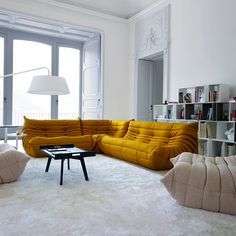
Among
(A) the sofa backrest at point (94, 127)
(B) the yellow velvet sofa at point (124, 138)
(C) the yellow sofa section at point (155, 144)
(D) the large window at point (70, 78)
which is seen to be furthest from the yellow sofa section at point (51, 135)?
(D) the large window at point (70, 78)

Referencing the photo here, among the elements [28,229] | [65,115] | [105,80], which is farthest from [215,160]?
[65,115]

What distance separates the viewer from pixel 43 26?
6953mm

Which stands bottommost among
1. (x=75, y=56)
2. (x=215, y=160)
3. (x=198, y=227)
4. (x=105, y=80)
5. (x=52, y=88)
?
(x=198, y=227)

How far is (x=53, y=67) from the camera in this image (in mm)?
7754

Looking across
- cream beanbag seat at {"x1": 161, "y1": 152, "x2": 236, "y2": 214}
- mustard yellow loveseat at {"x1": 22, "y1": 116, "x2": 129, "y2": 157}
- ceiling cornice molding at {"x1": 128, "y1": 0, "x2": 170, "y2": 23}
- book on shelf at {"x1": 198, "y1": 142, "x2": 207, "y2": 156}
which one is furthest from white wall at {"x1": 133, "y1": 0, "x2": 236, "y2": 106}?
cream beanbag seat at {"x1": 161, "y1": 152, "x2": 236, "y2": 214}

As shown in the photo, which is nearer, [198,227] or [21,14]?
[198,227]

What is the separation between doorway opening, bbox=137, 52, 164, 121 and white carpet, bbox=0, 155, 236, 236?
404cm

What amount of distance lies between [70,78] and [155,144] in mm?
4948

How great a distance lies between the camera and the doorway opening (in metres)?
7.05

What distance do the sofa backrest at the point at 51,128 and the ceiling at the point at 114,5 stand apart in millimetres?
3103

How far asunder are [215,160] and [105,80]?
4.89 meters

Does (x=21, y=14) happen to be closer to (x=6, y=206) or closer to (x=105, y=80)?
(x=105, y=80)

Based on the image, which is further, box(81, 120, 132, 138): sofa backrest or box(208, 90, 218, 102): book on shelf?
box(81, 120, 132, 138): sofa backrest

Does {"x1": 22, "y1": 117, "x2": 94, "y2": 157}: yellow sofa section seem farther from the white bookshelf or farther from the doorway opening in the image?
the doorway opening
